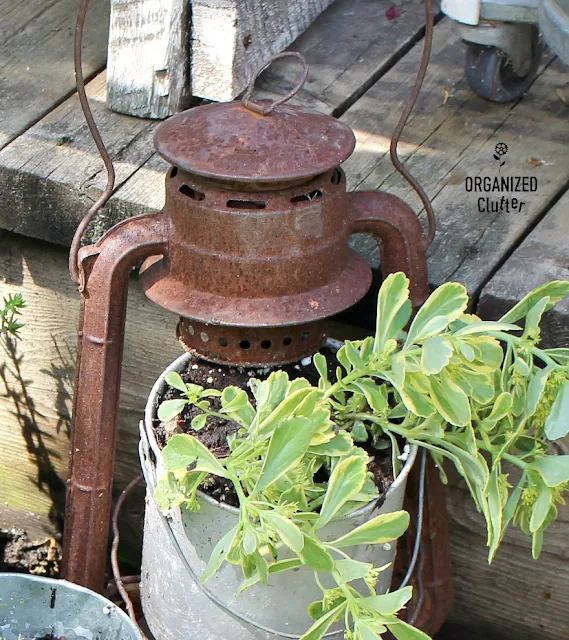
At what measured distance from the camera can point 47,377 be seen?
2.38m

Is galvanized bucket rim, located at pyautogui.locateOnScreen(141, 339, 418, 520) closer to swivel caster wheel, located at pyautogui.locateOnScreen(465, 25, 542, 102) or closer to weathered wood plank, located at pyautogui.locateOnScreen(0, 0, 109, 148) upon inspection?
weathered wood plank, located at pyautogui.locateOnScreen(0, 0, 109, 148)

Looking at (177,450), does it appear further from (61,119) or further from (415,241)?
(61,119)

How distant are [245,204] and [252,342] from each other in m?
0.23

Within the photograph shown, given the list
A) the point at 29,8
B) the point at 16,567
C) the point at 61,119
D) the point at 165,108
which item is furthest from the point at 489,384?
the point at 29,8

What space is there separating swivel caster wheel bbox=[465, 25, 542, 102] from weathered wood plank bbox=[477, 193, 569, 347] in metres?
0.48

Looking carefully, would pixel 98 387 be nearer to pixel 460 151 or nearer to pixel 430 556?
pixel 430 556

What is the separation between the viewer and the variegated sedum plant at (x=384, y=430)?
1296mm

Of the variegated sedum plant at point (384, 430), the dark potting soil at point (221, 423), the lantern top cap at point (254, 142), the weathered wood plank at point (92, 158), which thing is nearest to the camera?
the variegated sedum plant at point (384, 430)

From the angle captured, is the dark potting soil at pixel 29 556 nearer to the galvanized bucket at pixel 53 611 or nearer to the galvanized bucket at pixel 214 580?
the galvanized bucket at pixel 53 611

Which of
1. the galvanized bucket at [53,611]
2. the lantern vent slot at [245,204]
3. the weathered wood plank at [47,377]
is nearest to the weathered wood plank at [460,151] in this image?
the lantern vent slot at [245,204]

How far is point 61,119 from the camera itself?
2240mm

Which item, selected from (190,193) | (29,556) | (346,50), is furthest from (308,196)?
(29,556)

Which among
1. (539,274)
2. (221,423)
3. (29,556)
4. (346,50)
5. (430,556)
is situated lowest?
(29,556)

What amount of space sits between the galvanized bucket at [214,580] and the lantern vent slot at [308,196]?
16.4 inches
